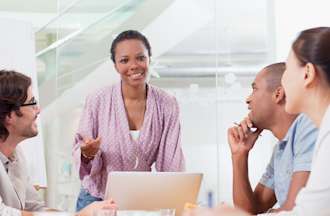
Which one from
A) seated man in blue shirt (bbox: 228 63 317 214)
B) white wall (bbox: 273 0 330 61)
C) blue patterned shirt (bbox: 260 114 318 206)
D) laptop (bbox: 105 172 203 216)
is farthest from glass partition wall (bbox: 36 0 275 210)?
laptop (bbox: 105 172 203 216)

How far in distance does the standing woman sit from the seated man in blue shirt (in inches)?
13.3

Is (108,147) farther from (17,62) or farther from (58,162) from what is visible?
(58,162)

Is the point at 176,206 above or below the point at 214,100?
below

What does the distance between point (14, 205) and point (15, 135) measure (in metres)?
0.28

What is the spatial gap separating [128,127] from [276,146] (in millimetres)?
718

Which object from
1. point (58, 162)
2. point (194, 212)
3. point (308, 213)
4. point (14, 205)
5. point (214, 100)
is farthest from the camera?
point (214, 100)

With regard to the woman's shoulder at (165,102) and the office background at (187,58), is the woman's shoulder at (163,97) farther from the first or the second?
the office background at (187,58)

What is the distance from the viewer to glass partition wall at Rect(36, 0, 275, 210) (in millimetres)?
4090

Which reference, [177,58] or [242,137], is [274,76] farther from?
[177,58]

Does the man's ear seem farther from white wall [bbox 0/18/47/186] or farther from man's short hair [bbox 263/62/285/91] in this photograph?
white wall [bbox 0/18/47/186]

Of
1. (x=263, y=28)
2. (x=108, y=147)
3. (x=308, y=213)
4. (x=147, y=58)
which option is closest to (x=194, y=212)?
(x=308, y=213)

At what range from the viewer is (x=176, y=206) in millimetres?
1894

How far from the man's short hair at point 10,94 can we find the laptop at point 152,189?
52 cm

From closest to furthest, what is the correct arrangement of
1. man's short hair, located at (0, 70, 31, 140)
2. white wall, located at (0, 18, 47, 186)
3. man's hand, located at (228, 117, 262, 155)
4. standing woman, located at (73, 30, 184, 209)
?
man's short hair, located at (0, 70, 31, 140) → man's hand, located at (228, 117, 262, 155) → standing woman, located at (73, 30, 184, 209) → white wall, located at (0, 18, 47, 186)
